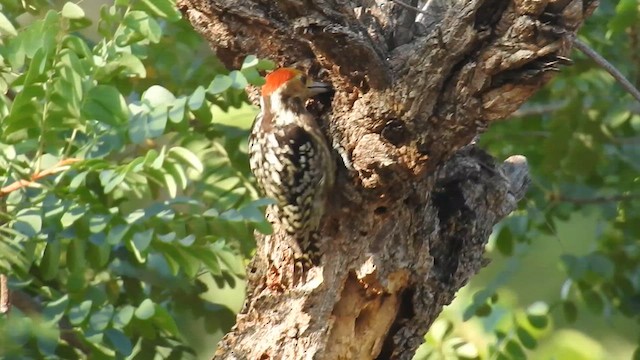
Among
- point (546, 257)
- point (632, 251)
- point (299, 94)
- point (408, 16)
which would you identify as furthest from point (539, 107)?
point (299, 94)

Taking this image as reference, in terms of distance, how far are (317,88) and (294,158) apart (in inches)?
8.0

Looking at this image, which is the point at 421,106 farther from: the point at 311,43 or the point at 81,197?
the point at 81,197

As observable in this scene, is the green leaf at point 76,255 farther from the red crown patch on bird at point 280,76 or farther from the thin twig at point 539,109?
the thin twig at point 539,109

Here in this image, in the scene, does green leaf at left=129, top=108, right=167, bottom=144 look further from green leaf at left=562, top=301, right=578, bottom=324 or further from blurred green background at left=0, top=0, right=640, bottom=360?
green leaf at left=562, top=301, right=578, bottom=324

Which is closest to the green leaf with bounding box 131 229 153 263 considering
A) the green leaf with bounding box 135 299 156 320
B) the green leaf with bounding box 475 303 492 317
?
the green leaf with bounding box 135 299 156 320

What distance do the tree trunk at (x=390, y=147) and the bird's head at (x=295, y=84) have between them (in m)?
0.03

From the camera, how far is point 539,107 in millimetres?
4508

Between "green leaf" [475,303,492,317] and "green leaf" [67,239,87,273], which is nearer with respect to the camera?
"green leaf" [67,239,87,273]

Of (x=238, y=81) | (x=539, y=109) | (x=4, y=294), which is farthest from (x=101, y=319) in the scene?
(x=539, y=109)

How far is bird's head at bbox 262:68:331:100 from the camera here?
8.37 feet

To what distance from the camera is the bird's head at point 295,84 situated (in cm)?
255

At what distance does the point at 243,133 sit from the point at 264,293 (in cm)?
110

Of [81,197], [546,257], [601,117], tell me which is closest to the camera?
[81,197]

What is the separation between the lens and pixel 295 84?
2545 mm
